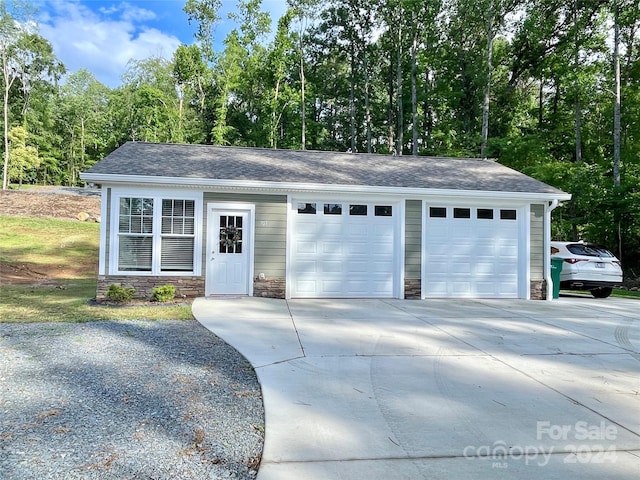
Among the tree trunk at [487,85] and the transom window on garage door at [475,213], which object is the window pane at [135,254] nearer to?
the transom window on garage door at [475,213]

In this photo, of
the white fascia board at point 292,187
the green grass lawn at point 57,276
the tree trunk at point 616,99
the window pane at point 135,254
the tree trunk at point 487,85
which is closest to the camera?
the green grass lawn at point 57,276

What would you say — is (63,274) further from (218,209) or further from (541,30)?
(541,30)

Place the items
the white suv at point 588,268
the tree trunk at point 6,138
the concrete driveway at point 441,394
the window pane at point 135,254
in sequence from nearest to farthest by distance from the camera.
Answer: the concrete driveway at point 441,394, the window pane at point 135,254, the white suv at point 588,268, the tree trunk at point 6,138

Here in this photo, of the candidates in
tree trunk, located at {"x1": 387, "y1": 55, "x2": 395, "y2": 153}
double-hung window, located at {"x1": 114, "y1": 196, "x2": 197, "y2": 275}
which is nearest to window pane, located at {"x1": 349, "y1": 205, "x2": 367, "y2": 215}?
double-hung window, located at {"x1": 114, "y1": 196, "x2": 197, "y2": 275}

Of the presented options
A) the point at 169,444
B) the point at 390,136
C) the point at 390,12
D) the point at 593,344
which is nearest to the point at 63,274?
the point at 169,444

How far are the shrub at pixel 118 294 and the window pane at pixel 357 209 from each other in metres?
5.09

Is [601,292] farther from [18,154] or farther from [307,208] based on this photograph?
[18,154]

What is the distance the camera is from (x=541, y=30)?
819 inches

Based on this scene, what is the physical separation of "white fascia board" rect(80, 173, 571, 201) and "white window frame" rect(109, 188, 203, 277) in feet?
0.66

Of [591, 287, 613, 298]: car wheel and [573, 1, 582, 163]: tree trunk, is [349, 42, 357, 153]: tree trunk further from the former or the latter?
[591, 287, 613, 298]: car wheel

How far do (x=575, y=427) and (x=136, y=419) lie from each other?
134 inches

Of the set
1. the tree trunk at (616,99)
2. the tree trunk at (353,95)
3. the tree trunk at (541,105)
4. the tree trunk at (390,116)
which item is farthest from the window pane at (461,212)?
the tree trunk at (353,95)

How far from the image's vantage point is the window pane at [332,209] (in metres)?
9.65

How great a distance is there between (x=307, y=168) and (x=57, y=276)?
9567 mm
